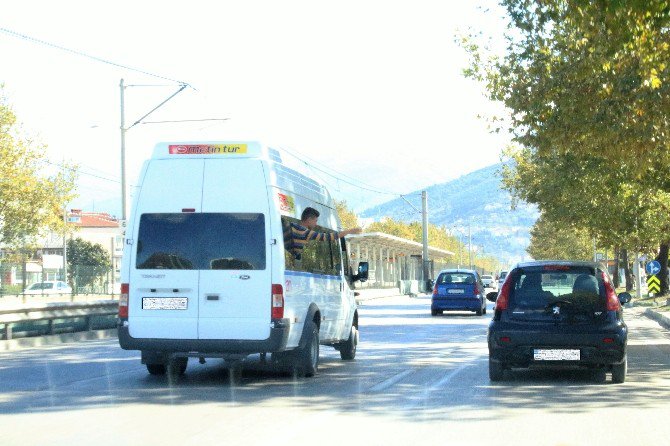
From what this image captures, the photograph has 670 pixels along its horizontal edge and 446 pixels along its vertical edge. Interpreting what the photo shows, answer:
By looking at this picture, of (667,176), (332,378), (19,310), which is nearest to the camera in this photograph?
(332,378)

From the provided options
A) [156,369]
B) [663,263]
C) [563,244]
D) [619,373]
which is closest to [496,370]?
[619,373]

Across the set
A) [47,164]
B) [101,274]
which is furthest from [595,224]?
[47,164]

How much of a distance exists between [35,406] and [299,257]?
407cm

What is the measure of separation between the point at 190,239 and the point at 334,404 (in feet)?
10.4

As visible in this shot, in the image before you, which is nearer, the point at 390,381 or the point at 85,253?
the point at 390,381

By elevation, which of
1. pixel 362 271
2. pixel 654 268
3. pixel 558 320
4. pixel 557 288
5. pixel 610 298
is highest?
pixel 654 268

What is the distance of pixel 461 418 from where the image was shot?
10406mm

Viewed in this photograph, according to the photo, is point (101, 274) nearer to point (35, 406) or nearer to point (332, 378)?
point (332, 378)

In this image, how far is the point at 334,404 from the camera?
11570 millimetres

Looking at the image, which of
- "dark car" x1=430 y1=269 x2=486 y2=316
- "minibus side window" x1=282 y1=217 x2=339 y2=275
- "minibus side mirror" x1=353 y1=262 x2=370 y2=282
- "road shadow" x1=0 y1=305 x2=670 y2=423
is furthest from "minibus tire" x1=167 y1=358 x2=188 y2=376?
"dark car" x1=430 y1=269 x2=486 y2=316

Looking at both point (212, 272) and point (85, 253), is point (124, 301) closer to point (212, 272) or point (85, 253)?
point (212, 272)

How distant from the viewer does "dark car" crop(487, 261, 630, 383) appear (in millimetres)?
13648

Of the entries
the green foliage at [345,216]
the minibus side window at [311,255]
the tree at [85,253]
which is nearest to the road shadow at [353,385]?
the minibus side window at [311,255]

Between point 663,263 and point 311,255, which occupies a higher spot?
point 663,263
